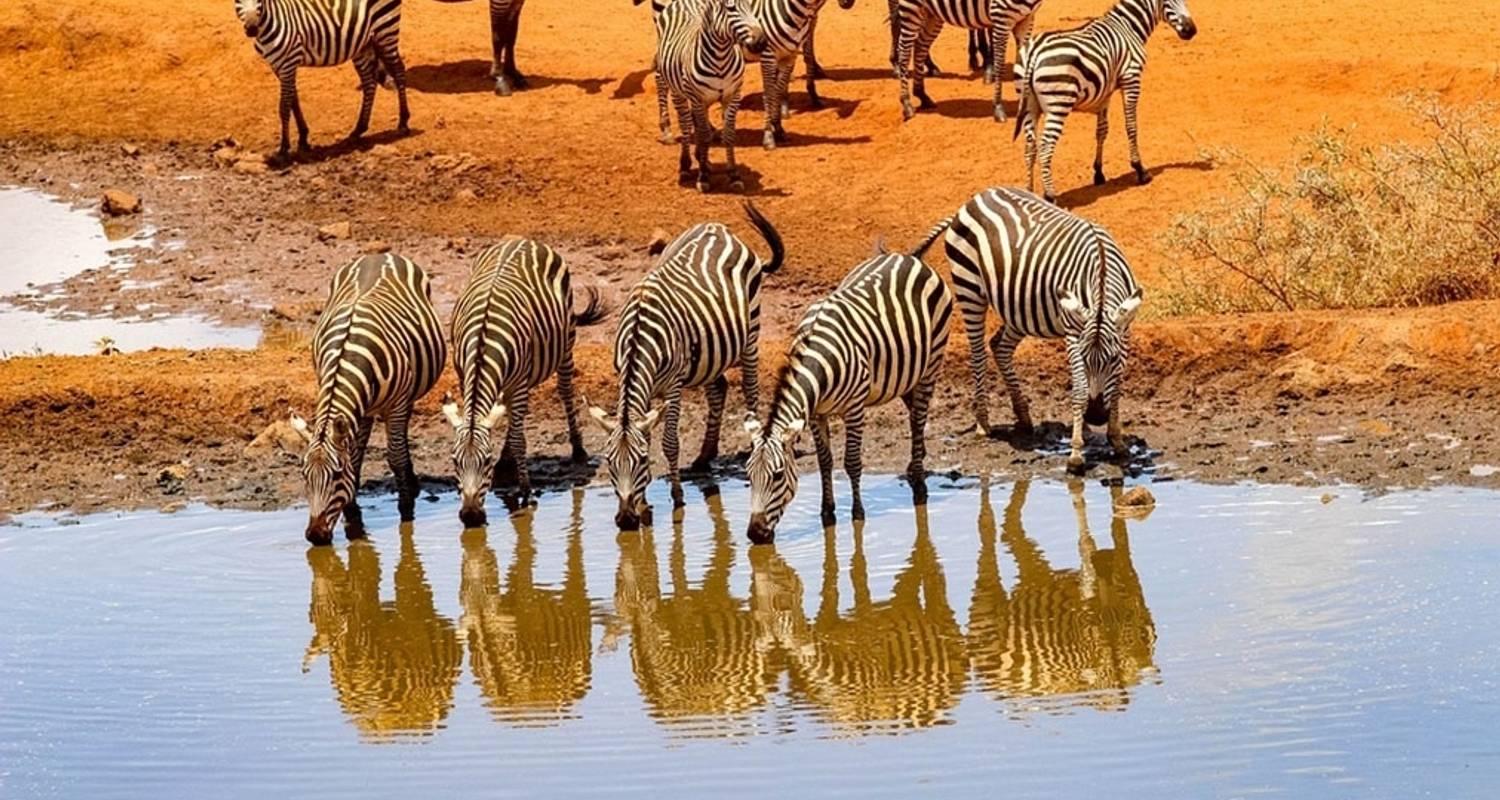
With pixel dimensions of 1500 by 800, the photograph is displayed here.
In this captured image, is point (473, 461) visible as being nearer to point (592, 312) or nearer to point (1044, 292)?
point (592, 312)

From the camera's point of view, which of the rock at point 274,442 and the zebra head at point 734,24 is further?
the zebra head at point 734,24

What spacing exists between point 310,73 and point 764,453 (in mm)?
16533

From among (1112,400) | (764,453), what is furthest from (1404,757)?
(1112,400)

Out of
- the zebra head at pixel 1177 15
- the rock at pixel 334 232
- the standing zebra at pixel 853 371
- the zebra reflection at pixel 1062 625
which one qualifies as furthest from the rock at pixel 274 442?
the zebra head at pixel 1177 15

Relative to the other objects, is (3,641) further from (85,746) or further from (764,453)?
(764,453)

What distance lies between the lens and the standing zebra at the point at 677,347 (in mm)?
12383

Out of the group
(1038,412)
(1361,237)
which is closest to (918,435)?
(1038,412)

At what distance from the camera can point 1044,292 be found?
46.0 feet

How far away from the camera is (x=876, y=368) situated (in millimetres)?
12719

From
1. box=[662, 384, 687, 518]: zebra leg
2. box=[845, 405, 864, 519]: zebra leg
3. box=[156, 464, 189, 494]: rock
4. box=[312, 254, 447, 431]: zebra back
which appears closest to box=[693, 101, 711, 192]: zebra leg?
box=[312, 254, 447, 431]: zebra back

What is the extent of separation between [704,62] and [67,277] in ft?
19.3

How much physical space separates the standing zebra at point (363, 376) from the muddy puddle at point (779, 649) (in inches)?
11.9

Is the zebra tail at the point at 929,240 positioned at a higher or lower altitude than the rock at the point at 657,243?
higher

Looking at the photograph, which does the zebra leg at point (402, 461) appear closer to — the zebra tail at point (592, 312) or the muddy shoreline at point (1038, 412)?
the muddy shoreline at point (1038, 412)
